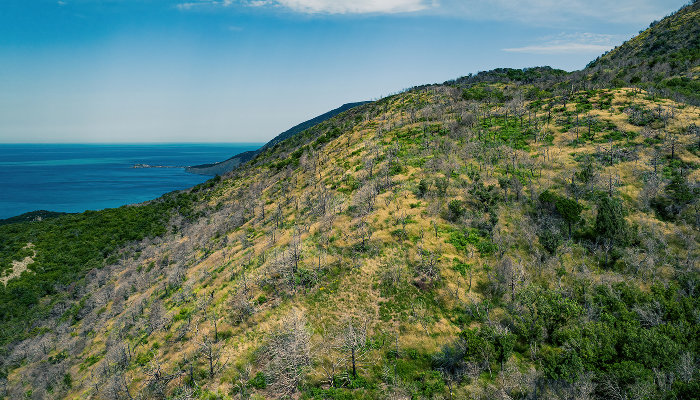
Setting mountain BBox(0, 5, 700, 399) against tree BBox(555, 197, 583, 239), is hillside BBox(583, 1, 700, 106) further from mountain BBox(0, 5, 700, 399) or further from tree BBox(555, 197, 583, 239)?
tree BBox(555, 197, 583, 239)

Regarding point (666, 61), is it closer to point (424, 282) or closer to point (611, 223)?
point (611, 223)

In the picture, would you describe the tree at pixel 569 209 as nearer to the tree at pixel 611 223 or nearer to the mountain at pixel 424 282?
the mountain at pixel 424 282

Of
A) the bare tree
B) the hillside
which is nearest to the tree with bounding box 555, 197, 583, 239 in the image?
the bare tree

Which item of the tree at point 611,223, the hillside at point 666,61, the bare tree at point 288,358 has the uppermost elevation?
the hillside at point 666,61

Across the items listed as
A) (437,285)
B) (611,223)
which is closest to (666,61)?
(611,223)

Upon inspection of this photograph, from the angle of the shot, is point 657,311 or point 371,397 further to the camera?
point 657,311

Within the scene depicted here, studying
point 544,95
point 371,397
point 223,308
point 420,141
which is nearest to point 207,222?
point 223,308

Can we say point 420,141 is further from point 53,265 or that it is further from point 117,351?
point 53,265

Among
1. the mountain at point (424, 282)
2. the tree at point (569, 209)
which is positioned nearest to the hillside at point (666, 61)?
the mountain at point (424, 282)
